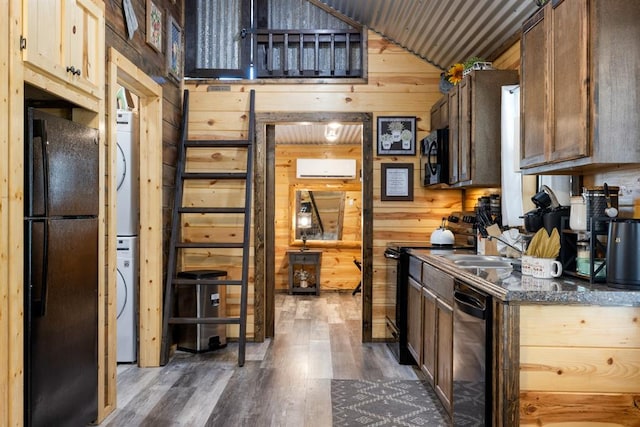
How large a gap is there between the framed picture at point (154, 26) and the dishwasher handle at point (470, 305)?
9.26ft

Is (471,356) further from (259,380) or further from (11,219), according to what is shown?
(11,219)

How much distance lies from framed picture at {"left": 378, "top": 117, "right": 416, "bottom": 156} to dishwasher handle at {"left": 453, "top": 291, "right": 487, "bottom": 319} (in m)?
2.27

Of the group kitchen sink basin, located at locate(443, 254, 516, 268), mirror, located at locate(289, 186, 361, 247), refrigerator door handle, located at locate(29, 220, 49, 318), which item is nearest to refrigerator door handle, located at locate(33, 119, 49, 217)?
refrigerator door handle, located at locate(29, 220, 49, 318)

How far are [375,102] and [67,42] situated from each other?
110 inches

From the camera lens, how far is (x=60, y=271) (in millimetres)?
2316

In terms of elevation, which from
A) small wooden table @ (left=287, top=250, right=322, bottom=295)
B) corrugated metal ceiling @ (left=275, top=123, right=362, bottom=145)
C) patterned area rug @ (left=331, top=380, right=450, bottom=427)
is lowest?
patterned area rug @ (left=331, top=380, right=450, bottom=427)

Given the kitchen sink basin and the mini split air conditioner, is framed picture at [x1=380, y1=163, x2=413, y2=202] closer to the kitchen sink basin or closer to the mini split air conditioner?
the kitchen sink basin

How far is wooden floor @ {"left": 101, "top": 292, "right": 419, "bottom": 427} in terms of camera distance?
9.34ft

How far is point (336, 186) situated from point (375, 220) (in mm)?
3325

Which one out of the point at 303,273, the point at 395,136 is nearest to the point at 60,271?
the point at 395,136

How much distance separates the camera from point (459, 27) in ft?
12.3

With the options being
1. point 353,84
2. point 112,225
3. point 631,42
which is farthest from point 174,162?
point 631,42

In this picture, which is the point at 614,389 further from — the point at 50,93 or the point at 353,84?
the point at 353,84

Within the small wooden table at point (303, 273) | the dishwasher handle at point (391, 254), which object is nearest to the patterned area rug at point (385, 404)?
the dishwasher handle at point (391, 254)
